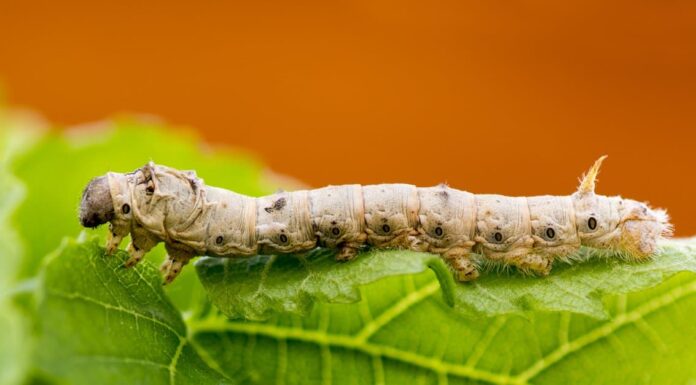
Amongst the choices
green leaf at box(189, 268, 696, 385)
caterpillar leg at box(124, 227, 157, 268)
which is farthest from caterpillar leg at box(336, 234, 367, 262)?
caterpillar leg at box(124, 227, 157, 268)

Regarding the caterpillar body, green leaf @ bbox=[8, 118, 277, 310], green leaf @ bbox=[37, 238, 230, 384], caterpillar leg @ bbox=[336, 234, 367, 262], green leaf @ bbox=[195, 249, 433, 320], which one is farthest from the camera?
green leaf @ bbox=[8, 118, 277, 310]

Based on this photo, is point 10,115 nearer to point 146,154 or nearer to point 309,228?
point 146,154

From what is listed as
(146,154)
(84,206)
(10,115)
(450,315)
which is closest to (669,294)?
(450,315)

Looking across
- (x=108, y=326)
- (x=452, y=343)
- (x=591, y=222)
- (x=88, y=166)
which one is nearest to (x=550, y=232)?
(x=591, y=222)

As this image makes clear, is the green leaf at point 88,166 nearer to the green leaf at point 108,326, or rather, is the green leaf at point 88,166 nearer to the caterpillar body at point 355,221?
the caterpillar body at point 355,221

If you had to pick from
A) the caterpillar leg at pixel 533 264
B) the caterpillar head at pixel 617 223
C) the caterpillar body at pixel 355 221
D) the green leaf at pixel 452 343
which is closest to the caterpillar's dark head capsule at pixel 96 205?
the caterpillar body at pixel 355 221

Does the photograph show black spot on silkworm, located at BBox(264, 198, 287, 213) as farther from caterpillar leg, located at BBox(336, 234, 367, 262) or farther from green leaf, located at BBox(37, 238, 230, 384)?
green leaf, located at BBox(37, 238, 230, 384)
